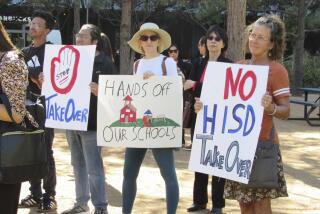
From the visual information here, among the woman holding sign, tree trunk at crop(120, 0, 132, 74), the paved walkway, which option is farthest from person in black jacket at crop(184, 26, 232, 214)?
tree trunk at crop(120, 0, 132, 74)

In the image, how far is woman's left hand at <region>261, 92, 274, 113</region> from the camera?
353 cm

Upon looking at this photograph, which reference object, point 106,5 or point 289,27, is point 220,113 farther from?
point 106,5

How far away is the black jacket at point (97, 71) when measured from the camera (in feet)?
16.9

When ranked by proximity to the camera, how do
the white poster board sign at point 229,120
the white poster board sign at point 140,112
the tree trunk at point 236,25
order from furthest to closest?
1. the tree trunk at point 236,25
2. the white poster board sign at point 140,112
3. the white poster board sign at point 229,120

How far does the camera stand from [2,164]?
129 inches

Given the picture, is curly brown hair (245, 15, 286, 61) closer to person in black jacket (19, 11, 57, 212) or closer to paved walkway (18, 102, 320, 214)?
paved walkway (18, 102, 320, 214)

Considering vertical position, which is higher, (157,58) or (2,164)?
(157,58)

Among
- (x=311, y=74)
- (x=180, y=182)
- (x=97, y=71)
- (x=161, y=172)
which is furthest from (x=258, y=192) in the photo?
(x=311, y=74)

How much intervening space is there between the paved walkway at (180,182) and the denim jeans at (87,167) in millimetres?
342

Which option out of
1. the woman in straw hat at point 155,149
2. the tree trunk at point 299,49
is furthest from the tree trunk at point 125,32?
the woman in straw hat at point 155,149

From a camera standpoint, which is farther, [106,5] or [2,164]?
[106,5]

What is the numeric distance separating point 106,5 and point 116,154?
18645 millimetres

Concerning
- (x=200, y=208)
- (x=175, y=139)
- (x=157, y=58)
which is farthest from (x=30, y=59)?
(x=200, y=208)

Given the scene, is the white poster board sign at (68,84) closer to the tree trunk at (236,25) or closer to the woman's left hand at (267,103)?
the woman's left hand at (267,103)
